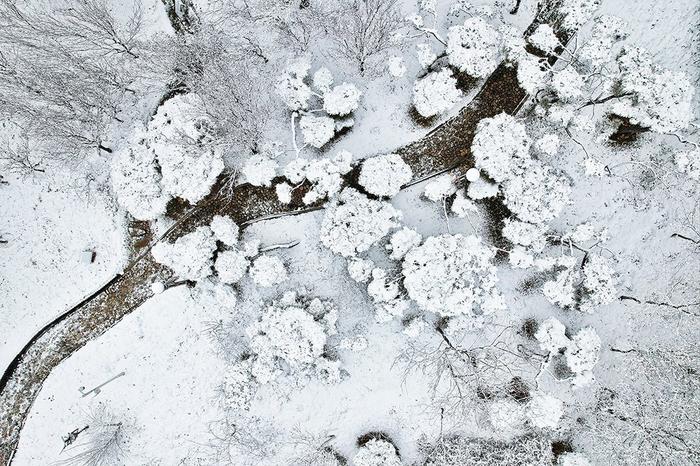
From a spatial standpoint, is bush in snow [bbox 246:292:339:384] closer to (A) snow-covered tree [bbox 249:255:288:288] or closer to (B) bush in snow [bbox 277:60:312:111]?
(A) snow-covered tree [bbox 249:255:288:288]

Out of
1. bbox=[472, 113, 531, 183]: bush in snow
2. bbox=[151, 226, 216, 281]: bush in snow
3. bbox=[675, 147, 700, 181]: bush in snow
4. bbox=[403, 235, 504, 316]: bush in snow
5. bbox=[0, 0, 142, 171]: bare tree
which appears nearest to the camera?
bbox=[0, 0, 142, 171]: bare tree

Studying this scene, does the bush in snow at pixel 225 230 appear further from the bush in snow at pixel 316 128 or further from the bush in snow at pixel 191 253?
the bush in snow at pixel 316 128

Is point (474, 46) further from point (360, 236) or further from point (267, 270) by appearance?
point (267, 270)

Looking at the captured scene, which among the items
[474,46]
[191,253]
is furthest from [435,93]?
[191,253]

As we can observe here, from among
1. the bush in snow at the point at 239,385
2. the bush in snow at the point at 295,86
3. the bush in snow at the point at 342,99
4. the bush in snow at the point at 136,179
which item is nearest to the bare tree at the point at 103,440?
the bush in snow at the point at 239,385

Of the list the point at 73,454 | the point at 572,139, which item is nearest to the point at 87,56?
the point at 73,454

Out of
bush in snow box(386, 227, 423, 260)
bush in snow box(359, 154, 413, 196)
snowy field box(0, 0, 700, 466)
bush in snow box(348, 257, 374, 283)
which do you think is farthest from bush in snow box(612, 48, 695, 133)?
bush in snow box(348, 257, 374, 283)
